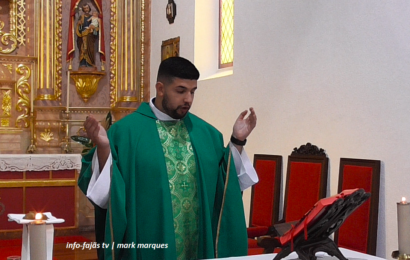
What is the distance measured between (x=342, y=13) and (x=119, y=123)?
92.7 inches

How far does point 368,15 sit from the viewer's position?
4.46m

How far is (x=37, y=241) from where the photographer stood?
1.70 metres

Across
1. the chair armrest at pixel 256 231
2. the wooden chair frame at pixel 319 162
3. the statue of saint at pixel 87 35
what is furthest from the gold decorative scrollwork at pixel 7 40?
the chair armrest at pixel 256 231

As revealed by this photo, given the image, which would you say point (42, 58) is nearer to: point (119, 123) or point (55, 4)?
point (55, 4)

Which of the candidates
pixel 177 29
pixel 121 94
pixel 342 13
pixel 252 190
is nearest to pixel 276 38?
pixel 342 13

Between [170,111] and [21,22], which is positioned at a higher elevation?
[21,22]

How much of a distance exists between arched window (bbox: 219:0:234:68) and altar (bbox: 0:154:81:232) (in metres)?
2.33

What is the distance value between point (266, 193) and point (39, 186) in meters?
3.41

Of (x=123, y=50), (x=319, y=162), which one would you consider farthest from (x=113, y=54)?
(x=319, y=162)

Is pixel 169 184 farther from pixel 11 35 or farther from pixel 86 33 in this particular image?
pixel 11 35

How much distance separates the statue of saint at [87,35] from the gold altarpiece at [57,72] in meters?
0.07

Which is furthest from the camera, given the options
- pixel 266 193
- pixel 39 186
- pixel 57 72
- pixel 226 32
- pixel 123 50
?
pixel 123 50

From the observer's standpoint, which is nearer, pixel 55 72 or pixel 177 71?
pixel 177 71

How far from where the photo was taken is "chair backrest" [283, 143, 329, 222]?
4785 mm
